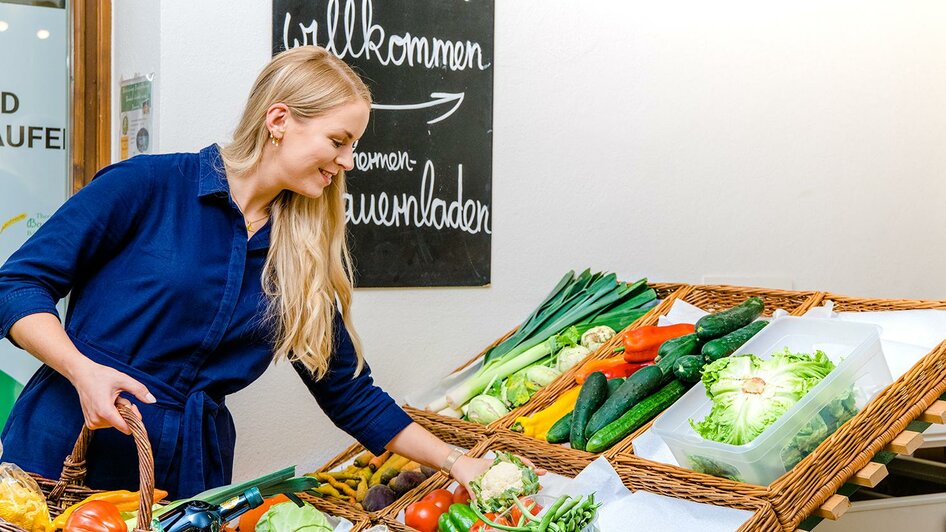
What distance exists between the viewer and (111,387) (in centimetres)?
168

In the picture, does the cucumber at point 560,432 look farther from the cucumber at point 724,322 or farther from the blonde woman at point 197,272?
the blonde woman at point 197,272

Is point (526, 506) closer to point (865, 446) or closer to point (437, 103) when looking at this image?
point (865, 446)

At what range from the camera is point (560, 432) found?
2.41m

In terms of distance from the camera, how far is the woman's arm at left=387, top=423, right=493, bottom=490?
234 centimetres

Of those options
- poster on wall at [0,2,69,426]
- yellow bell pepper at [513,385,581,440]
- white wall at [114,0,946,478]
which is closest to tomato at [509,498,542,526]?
yellow bell pepper at [513,385,581,440]

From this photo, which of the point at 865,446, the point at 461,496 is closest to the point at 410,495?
the point at 461,496

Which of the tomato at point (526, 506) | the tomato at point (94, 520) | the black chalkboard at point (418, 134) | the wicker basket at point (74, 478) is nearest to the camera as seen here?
the tomato at point (94, 520)

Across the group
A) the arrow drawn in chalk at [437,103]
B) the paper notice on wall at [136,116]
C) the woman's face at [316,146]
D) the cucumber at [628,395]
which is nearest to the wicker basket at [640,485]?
the cucumber at [628,395]

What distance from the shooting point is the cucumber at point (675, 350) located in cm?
243

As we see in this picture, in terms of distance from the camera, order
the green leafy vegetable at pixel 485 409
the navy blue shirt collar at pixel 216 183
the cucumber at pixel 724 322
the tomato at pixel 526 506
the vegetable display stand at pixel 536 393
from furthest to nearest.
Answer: the green leafy vegetable at pixel 485 409 → the vegetable display stand at pixel 536 393 → the cucumber at pixel 724 322 → the navy blue shirt collar at pixel 216 183 → the tomato at pixel 526 506

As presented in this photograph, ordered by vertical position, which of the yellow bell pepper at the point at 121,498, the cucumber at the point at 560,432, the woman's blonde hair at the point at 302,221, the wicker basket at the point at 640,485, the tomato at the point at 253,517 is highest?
the woman's blonde hair at the point at 302,221

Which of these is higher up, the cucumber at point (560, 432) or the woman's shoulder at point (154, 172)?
the woman's shoulder at point (154, 172)

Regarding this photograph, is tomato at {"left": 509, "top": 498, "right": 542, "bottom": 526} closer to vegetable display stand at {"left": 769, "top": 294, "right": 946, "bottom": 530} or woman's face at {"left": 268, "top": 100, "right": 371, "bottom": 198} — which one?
vegetable display stand at {"left": 769, "top": 294, "right": 946, "bottom": 530}

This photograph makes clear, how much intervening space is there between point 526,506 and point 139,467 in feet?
2.62
